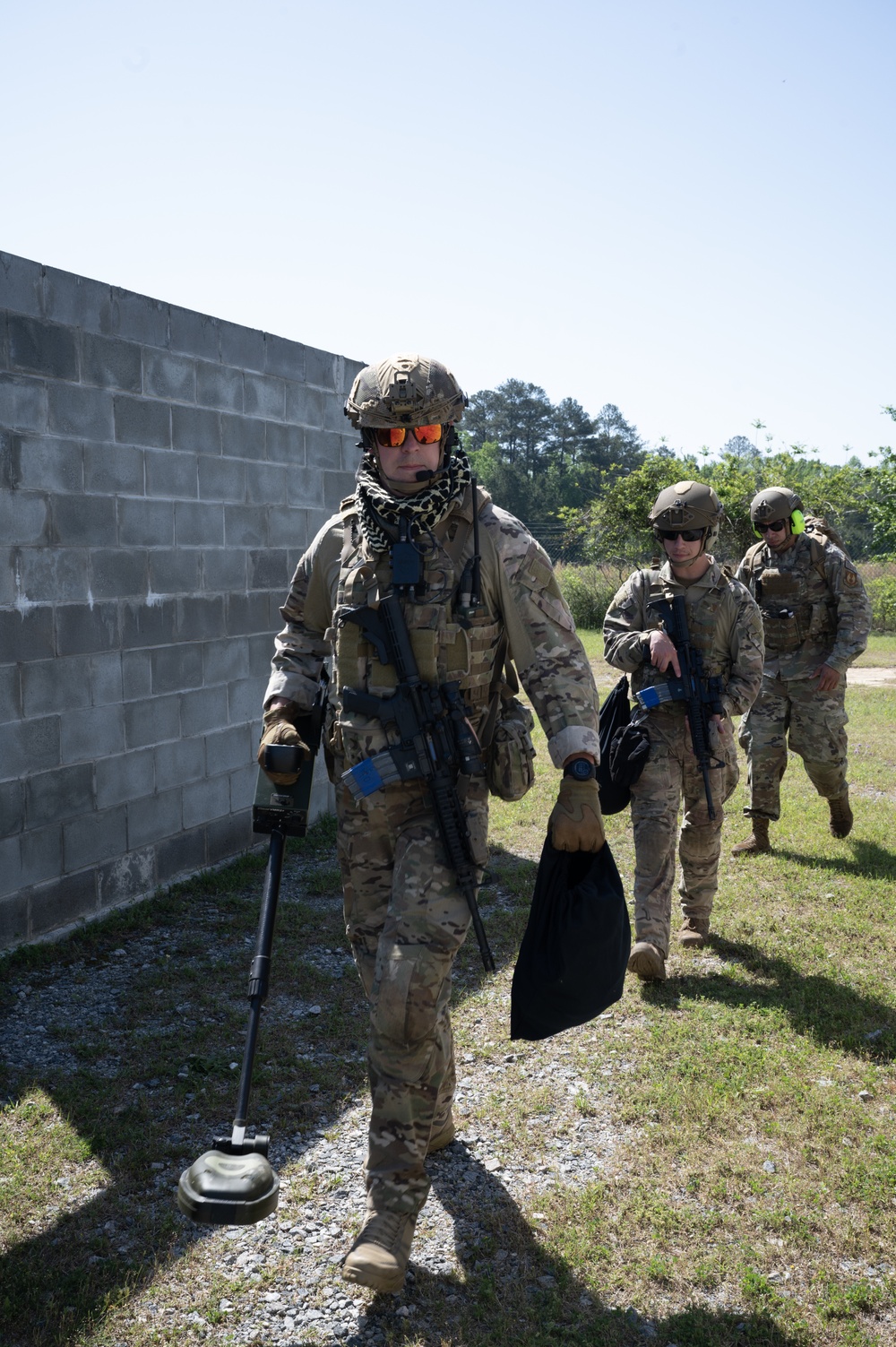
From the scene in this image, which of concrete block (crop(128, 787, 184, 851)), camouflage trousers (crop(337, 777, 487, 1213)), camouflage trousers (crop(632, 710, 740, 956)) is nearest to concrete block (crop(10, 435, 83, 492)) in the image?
concrete block (crop(128, 787, 184, 851))

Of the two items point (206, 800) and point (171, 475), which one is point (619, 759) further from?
point (171, 475)

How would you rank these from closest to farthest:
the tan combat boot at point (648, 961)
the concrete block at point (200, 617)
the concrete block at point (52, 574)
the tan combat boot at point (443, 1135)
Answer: the tan combat boot at point (443, 1135)
the tan combat boot at point (648, 961)
the concrete block at point (52, 574)
the concrete block at point (200, 617)

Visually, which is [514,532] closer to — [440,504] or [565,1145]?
[440,504]

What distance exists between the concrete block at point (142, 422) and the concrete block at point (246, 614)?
1.05 m

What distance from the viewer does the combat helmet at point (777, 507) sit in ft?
22.7

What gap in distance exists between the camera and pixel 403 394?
3.13 meters

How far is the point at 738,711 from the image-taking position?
16.9 feet

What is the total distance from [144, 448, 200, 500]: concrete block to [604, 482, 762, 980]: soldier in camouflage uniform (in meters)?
2.43

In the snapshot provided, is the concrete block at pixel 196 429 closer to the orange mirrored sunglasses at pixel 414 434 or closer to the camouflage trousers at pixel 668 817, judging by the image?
the camouflage trousers at pixel 668 817

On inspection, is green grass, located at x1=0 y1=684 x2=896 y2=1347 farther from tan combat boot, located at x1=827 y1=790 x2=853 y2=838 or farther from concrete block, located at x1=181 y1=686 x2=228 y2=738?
tan combat boot, located at x1=827 y1=790 x2=853 y2=838

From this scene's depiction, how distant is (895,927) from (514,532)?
3.57 m

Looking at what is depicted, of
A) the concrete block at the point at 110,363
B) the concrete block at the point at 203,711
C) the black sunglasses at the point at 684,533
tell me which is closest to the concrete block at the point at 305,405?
the concrete block at the point at 110,363

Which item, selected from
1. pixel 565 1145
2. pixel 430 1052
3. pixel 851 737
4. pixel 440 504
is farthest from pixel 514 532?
pixel 851 737

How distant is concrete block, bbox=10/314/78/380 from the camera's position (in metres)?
5.04
